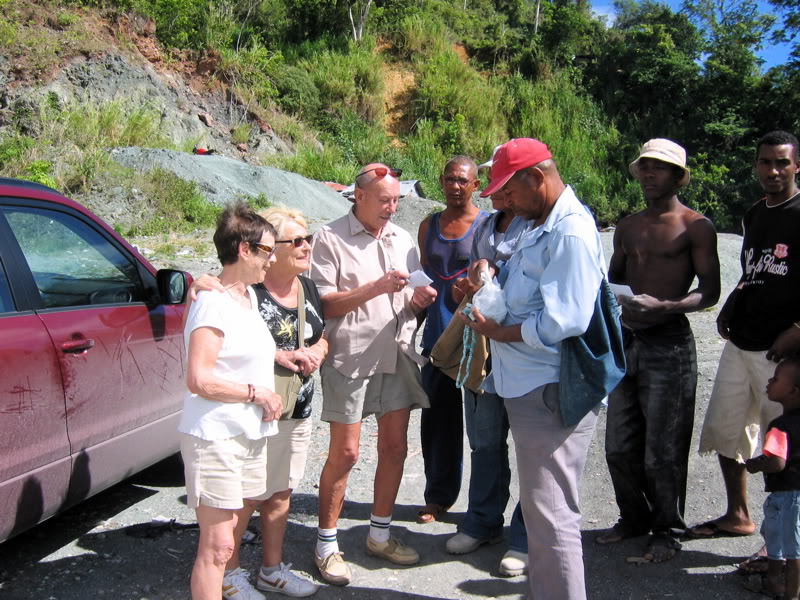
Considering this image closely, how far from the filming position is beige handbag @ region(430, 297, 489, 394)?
128 inches

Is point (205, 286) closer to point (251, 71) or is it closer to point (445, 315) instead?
point (445, 315)

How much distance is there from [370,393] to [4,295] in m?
1.69

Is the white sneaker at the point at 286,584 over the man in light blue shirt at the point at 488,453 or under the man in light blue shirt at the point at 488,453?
under

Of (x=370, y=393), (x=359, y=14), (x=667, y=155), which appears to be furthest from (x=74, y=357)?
(x=359, y=14)

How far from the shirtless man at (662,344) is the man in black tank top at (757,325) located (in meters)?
0.19

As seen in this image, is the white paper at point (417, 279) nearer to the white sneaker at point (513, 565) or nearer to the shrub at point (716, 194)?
the white sneaker at point (513, 565)

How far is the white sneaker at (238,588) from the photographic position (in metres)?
3.18

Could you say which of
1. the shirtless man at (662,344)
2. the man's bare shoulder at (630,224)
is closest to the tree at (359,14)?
the man's bare shoulder at (630,224)

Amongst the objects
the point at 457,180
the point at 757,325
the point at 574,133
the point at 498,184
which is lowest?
the point at 757,325

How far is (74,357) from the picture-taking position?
3.28 m

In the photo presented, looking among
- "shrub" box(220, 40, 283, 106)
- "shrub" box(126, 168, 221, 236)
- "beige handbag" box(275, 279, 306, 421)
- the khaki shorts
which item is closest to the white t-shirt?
"beige handbag" box(275, 279, 306, 421)

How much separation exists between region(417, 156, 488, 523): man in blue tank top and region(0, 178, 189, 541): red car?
1408 mm

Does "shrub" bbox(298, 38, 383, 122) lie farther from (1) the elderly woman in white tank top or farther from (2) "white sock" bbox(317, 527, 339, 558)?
(1) the elderly woman in white tank top

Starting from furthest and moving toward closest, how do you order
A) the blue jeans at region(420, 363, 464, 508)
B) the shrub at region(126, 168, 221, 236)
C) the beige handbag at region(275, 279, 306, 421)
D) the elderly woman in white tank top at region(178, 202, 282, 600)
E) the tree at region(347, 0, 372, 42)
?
the tree at region(347, 0, 372, 42), the shrub at region(126, 168, 221, 236), the blue jeans at region(420, 363, 464, 508), the beige handbag at region(275, 279, 306, 421), the elderly woman in white tank top at region(178, 202, 282, 600)
